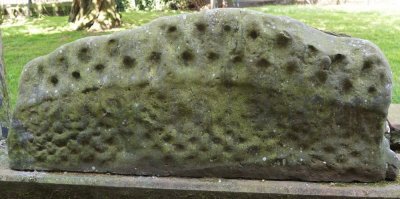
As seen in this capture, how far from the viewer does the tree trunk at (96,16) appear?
42.0 ft

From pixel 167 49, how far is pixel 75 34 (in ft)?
32.4

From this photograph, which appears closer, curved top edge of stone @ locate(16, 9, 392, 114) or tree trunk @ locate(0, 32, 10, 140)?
curved top edge of stone @ locate(16, 9, 392, 114)

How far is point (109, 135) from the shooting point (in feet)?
10.4

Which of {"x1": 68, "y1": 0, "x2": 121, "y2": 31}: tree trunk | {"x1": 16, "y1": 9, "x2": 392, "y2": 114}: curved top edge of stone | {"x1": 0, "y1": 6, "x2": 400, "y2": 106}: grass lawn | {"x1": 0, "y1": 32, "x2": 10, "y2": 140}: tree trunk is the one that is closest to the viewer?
{"x1": 16, "y1": 9, "x2": 392, "y2": 114}: curved top edge of stone

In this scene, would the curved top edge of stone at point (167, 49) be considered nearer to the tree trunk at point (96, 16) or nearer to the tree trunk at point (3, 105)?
the tree trunk at point (3, 105)

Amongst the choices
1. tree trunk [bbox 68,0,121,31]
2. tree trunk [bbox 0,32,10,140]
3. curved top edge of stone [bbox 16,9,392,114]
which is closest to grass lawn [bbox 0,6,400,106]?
tree trunk [bbox 68,0,121,31]

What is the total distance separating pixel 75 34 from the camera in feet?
41.0

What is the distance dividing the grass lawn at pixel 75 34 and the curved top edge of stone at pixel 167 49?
A: 14.2 ft

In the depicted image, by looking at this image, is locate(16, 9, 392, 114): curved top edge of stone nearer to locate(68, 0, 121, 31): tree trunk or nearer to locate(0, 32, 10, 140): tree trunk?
locate(0, 32, 10, 140): tree trunk

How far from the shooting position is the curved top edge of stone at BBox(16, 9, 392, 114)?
2.92 metres

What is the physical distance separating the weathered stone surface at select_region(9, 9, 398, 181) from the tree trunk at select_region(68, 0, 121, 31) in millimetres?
9769

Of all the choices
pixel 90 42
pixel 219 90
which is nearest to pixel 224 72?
pixel 219 90

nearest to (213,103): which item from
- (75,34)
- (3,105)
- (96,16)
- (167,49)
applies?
(167,49)

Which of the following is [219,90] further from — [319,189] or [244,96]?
[319,189]
